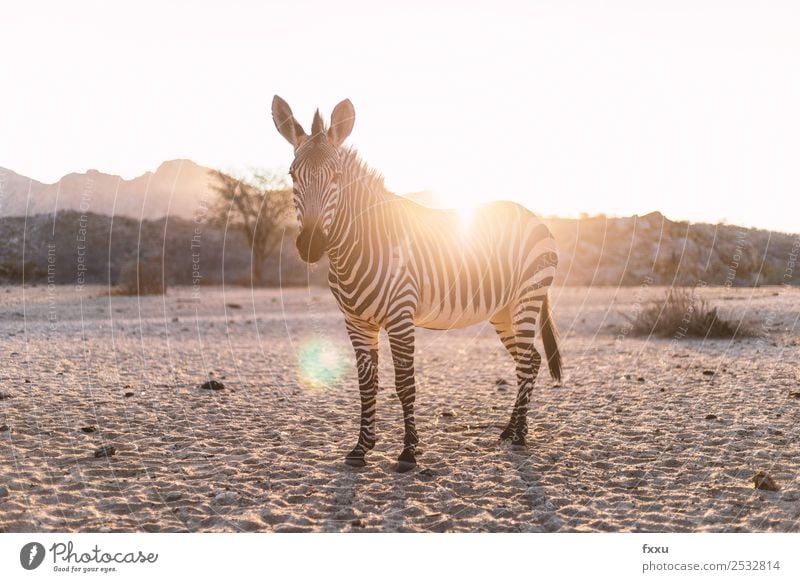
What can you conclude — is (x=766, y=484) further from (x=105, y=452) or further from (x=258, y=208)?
(x=258, y=208)

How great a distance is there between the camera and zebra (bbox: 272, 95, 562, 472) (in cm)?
570

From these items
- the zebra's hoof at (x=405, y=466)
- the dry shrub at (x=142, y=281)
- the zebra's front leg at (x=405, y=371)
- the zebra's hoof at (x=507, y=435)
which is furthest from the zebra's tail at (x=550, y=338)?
the dry shrub at (x=142, y=281)

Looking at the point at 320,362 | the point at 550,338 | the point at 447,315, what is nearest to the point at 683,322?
the point at 550,338

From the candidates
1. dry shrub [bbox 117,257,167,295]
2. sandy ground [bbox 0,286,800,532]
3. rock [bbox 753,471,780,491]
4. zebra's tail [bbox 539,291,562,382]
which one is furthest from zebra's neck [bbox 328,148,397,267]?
dry shrub [bbox 117,257,167,295]

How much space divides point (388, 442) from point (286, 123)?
13.0 ft

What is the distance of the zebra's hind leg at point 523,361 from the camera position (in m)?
7.21

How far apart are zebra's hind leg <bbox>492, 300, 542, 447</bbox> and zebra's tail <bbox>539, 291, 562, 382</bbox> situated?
2.49 feet

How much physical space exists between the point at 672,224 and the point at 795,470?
158 feet

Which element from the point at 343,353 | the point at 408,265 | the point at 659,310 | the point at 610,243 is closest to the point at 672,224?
the point at 610,243

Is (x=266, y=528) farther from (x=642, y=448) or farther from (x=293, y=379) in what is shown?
(x=293, y=379)

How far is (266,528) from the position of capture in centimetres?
479

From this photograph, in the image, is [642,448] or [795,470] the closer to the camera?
[795,470]

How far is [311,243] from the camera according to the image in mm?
5336

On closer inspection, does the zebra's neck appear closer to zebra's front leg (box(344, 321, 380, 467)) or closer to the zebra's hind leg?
zebra's front leg (box(344, 321, 380, 467))
